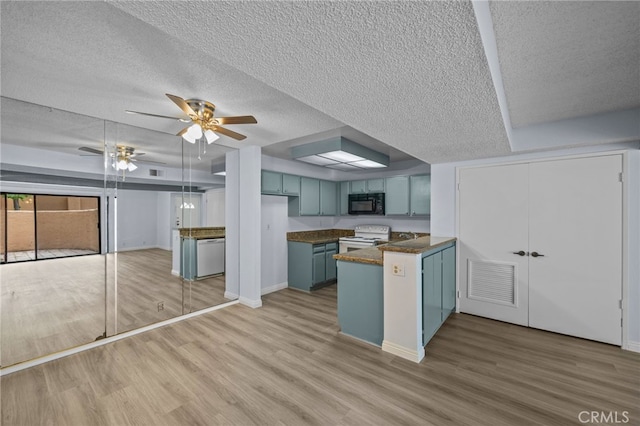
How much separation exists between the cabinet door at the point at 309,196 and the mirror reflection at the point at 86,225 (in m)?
1.82

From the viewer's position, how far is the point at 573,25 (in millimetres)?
1476

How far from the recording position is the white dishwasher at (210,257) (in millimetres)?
4691

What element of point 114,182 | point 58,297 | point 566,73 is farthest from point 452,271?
point 58,297

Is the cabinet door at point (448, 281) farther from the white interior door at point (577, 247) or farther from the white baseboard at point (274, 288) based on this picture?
the white baseboard at point (274, 288)

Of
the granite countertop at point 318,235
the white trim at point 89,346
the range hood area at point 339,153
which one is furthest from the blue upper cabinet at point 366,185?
the white trim at point 89,346

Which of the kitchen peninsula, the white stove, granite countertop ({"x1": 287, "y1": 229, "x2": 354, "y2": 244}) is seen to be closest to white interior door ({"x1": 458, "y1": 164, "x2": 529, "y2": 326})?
the kitchen peninsula

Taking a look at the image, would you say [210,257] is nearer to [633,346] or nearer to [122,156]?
[122,156]

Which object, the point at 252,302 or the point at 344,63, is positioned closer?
the point at 344,63

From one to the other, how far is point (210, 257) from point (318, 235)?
7.08 ft

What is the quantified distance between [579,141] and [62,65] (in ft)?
15.3

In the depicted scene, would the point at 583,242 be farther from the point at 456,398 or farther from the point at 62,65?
the point at 62,65

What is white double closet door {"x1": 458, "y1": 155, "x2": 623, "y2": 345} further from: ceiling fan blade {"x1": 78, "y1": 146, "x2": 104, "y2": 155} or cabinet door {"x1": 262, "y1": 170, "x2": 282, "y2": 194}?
ceiling fan blade {"x1": 78, "y1": 146, "x2": 104, "y2": 155}

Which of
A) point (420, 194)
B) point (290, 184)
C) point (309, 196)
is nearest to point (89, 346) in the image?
point (290, 184)

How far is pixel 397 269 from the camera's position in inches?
99.2
